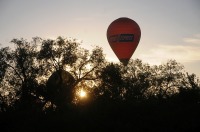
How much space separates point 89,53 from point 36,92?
1034cm

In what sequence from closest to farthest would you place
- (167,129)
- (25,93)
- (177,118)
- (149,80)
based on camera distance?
(167,129) → (177,118) → (25,93) → (149,80)

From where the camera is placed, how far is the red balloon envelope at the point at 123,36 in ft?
107

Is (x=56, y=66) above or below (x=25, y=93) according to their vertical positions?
above

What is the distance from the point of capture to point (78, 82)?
50594mm

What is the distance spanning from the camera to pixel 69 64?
50125 mm

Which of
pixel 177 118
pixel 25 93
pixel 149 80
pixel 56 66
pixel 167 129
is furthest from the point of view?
pixel 149 80

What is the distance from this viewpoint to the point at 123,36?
32812 mm

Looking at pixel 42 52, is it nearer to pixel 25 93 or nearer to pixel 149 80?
pixel 25 93

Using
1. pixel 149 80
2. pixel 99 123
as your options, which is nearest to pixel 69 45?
pixel 149 80

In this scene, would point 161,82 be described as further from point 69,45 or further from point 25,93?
point 25,93

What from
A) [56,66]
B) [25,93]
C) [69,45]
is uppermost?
[69,45]

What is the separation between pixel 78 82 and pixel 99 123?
2862cm

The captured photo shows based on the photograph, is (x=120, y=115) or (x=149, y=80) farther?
(x=149, y=80)

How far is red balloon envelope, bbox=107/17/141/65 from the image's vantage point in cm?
3266
